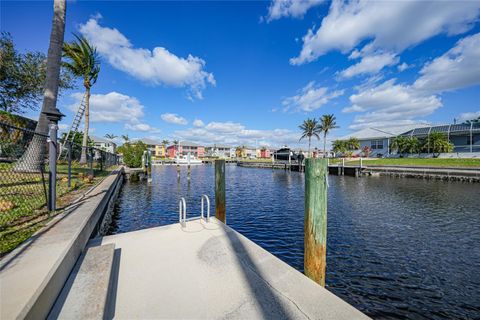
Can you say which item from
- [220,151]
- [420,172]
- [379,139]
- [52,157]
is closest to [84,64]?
[52,157]

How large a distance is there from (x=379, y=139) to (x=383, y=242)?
53791mm

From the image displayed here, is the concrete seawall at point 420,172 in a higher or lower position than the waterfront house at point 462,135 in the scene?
lower

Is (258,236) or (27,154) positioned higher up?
(27,154)

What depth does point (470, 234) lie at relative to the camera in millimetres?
8516

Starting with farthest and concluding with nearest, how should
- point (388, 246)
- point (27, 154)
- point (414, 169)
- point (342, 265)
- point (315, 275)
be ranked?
1. point (414, 169)
2. point (27, 154)
3. point (388, 246)
4. point (342, 265)
5. point (315, 275)

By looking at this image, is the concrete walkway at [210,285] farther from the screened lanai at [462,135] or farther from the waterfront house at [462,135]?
the screened lanai at [462,135]

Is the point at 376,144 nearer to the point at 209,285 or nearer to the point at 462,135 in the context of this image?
the point at 462,135

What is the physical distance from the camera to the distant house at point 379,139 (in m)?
51.6

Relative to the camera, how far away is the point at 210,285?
142 inches

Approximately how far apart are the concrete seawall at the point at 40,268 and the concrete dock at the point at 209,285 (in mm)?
695

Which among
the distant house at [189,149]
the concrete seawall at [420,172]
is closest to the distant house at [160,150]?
the distant house at [189,149]

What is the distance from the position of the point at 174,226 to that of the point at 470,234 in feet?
35.5

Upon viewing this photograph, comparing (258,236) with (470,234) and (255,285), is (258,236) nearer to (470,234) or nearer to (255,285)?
(255,285)

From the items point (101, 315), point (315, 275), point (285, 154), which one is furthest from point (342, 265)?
point (285, 154)
